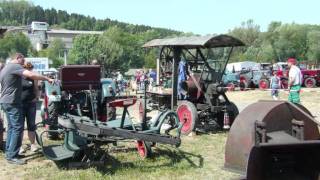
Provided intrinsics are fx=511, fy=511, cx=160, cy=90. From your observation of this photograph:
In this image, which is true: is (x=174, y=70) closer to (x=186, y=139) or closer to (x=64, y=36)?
(x=186, y=139)

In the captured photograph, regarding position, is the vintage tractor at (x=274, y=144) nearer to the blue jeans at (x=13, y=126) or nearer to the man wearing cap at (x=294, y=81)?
the blue jeans at (x=13, y=126)

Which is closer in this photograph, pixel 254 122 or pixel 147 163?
pixel 254 122

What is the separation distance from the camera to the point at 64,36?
601 ft

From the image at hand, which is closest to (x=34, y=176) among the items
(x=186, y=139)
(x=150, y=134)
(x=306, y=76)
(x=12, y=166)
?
(x=12, y=166)

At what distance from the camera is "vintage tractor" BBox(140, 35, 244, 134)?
440 inches

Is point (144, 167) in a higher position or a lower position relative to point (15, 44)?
lower

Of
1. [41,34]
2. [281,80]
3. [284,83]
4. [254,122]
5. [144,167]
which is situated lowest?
[144,167]

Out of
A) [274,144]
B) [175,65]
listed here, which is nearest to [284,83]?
Answer: [175,65]

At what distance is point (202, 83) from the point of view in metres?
11.6

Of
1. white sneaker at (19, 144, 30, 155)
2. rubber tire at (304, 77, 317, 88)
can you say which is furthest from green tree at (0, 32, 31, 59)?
white sneaker at (19, 144, 30, 155)

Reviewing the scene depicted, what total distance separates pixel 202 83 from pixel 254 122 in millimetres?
7159

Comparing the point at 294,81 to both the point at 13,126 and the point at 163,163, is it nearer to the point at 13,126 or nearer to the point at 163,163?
the point at 163,163

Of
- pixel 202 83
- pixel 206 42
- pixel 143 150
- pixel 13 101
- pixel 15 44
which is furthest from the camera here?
pixel 15 44

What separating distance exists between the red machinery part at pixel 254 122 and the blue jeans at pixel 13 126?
426 centimetres
